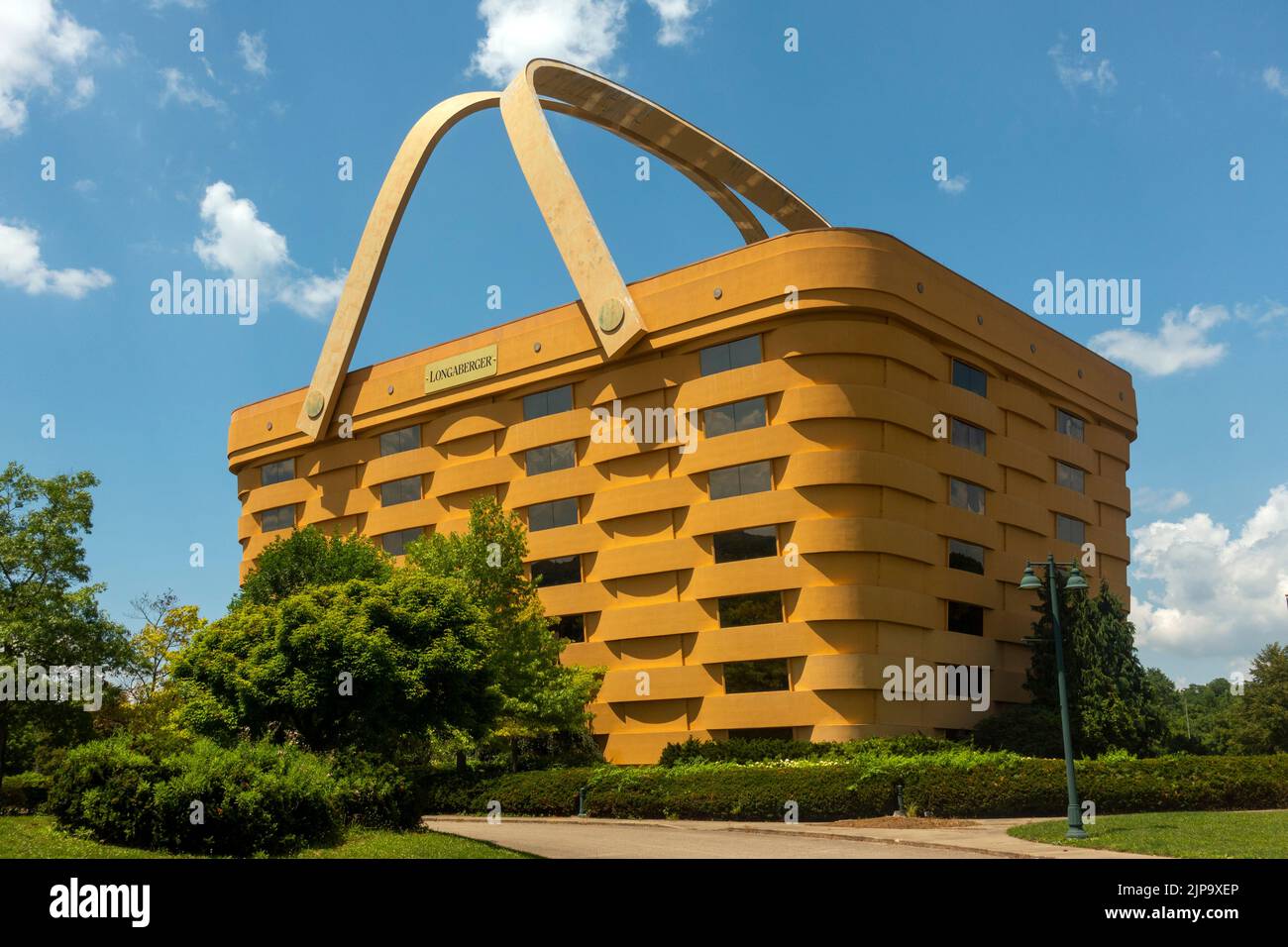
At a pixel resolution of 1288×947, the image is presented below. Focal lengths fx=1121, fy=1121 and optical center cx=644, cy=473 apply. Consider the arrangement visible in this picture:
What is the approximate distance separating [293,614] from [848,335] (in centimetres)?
2163

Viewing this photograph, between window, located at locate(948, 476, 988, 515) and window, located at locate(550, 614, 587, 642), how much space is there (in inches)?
584

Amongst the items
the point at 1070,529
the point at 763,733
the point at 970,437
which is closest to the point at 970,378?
the point at 970,437

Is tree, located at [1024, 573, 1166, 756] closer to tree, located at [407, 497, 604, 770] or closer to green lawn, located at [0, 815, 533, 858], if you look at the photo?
tree, located at [407, 497, 604, 770]

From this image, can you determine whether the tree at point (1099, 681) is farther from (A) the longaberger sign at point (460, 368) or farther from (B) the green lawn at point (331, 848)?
(B) the green lawn at point (331, 848)

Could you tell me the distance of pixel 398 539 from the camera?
169ft

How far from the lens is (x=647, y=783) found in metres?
31.6

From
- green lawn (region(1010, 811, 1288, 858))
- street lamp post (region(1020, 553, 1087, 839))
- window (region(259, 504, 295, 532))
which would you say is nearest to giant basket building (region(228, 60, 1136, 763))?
window (region(259, 504, 295, 532))

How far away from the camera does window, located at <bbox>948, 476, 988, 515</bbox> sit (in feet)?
138

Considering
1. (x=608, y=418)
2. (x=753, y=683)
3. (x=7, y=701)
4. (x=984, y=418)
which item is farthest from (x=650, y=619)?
(x=7, y=701)

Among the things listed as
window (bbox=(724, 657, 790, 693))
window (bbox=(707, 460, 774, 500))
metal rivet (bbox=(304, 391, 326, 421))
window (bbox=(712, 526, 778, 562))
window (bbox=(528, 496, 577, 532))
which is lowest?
window (bbox=(724, 657, 790, 693))

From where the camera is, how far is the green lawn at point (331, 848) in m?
15.5

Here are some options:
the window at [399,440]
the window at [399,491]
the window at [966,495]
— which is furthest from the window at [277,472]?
the window at [966,495]

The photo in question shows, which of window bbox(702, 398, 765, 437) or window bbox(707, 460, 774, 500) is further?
window bbox(702, 398, 765, 437)

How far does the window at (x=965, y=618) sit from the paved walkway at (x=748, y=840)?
14586mm
